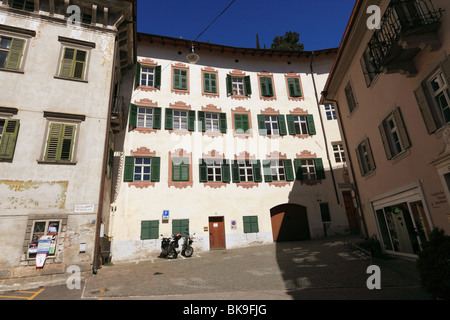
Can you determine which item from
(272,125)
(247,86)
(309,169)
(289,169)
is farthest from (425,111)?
(247,86)

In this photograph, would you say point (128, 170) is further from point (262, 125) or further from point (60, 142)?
point (262, 125)

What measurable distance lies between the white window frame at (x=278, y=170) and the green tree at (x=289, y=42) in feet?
70.0

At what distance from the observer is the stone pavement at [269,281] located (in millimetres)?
6309

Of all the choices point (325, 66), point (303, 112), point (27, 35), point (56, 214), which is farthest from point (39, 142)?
point (325, 66)

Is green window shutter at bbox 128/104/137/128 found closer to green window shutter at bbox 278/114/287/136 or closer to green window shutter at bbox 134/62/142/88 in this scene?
green window shutter at bbox 134/62/142/88

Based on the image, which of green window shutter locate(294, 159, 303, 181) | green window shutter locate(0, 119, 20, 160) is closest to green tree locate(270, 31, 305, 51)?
green window shutter locate(294, 159, 303, 181)

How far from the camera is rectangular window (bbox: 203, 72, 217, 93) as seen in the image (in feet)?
64.2

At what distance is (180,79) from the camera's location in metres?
19.1

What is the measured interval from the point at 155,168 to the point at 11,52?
8.96 meters

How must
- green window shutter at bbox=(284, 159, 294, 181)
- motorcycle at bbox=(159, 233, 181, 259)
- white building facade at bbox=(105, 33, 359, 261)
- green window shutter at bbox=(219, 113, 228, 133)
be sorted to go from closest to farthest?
motorcycle at bbox=(159, 233, 181, 259)
white building facade at bbox=(105, 33, 359, 261)
green window shutter at bbox=(284, 159, 294, 181)
green window shutter at bbox=(219, 113, 228, 133)

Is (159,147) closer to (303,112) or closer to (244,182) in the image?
(244,182)

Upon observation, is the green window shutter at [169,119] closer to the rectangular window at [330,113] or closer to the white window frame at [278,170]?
the white window frame at [278,170]

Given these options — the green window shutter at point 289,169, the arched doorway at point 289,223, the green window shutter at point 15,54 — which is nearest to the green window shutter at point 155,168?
the green window shutter at point 15,54

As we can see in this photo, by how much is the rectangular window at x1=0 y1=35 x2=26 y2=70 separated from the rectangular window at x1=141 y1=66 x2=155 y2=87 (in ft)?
24.1
